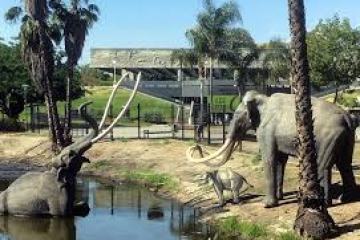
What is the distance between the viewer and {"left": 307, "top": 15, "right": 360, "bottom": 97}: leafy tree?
136ft

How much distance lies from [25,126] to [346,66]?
21.0 metres

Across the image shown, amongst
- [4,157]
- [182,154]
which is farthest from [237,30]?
[182,154]

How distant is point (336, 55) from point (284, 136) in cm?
2710

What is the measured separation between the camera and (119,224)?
1688cm

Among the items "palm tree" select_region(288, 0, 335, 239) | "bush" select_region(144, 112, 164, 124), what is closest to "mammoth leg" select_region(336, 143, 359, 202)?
"palm tree" select_region(288, 0, 335, 239)

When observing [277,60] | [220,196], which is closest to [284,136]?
[220,196]

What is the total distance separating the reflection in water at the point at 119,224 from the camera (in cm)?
1559

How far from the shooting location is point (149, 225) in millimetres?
16844

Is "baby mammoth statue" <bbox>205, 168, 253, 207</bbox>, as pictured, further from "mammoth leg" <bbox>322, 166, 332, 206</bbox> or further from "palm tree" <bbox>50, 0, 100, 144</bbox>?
"palm tree" <bbox>50, 0, 100, 144</bbox>

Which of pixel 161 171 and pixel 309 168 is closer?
pixel 309 168

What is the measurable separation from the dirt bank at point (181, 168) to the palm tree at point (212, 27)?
54.1 ft

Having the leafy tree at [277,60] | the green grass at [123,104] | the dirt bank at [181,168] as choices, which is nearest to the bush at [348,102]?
the leafy tree at [277,60]

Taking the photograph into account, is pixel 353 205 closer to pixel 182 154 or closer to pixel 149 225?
pixel 149 225

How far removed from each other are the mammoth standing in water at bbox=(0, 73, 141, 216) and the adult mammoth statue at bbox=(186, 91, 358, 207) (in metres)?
2.39
